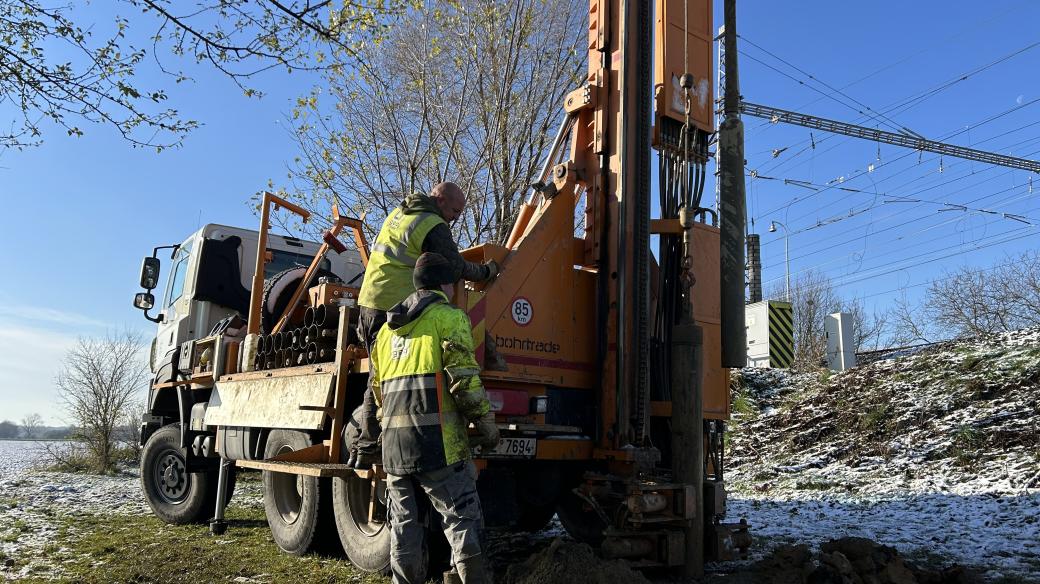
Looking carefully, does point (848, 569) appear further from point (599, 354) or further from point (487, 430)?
point (487, 430)

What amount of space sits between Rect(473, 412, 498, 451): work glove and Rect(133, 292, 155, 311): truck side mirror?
7.01 metres

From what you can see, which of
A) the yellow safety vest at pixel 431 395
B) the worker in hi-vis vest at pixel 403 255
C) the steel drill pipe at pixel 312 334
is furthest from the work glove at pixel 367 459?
the steel drill pipe at pixel 312 334

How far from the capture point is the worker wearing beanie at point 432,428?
3725 mm

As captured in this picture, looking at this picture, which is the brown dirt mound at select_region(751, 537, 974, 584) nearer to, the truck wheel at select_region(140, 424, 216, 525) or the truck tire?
the truck tire

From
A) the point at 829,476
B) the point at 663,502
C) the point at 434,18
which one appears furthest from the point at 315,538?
the point at 434,18

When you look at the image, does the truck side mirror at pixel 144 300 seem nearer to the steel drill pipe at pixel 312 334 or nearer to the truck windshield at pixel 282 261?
the truck windshield at pixel 282 261

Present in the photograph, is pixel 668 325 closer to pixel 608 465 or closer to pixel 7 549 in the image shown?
pixel 608 465

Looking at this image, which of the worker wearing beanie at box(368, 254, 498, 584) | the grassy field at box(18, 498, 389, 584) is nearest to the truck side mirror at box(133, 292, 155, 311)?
the grassy field at box(18, 498, 389, 584)

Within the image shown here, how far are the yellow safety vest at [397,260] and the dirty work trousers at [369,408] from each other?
0.06m

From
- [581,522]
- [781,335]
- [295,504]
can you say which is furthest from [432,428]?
[781,335]

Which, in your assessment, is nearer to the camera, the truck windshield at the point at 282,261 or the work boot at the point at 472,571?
the work boot at the point at 472,571

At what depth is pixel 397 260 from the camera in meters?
4.87

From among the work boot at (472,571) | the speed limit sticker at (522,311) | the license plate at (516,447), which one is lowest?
the work boot at (472,571)

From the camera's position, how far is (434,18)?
13570mm
